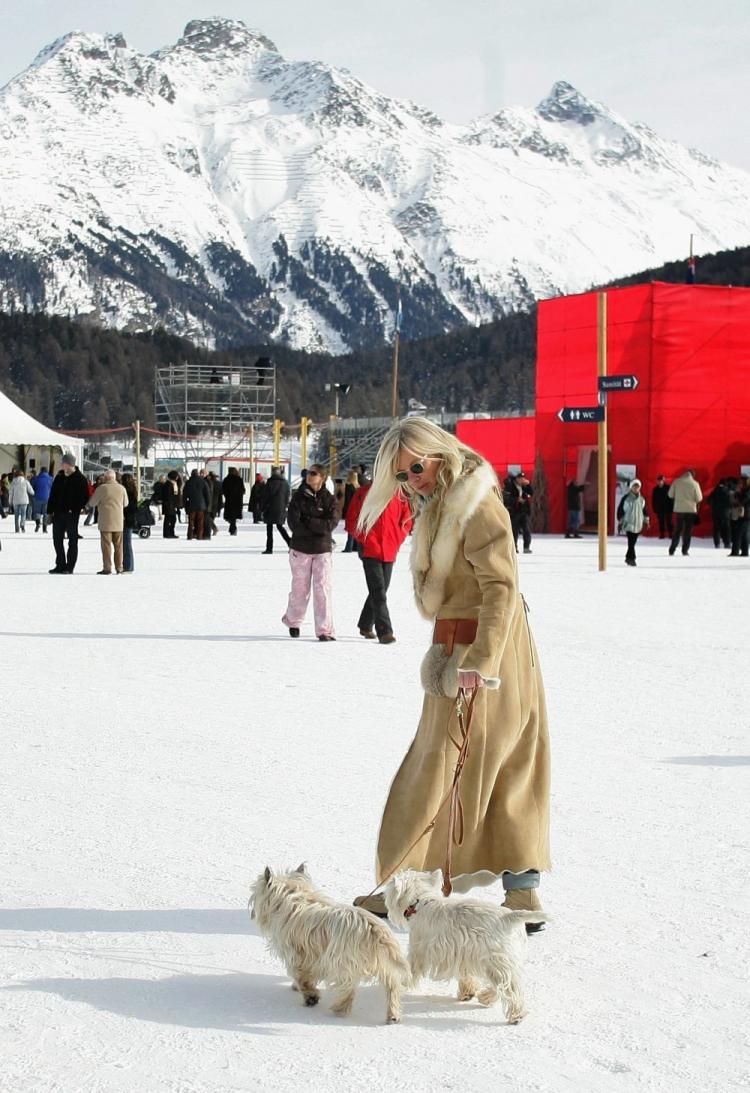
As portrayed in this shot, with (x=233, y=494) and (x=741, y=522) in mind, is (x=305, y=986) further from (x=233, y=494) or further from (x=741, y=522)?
(x=233, y=494)

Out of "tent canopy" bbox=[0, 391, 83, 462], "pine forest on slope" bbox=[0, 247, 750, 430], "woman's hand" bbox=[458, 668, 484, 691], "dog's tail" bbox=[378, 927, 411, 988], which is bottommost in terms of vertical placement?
"dog's tail" bbox=[378, 927, 411, 988]

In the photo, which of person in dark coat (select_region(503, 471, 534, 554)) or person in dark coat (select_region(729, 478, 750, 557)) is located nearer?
person in dark coat (select_region(729, 478, 750, 557))

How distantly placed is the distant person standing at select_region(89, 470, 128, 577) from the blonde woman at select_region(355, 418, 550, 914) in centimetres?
1437

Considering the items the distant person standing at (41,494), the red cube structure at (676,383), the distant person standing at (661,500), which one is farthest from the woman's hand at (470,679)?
the red cube structure at (676,383)

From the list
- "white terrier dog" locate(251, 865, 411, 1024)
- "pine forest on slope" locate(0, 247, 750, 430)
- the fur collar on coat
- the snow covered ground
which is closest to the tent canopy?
the snow covered ground

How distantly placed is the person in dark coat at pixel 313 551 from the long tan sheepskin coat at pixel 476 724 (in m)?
7.32

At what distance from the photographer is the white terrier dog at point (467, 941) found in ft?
11.2

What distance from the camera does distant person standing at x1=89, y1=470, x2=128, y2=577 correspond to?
18141 mm

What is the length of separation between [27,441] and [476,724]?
141 feet

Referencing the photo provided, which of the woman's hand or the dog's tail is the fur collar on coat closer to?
the woman's hand

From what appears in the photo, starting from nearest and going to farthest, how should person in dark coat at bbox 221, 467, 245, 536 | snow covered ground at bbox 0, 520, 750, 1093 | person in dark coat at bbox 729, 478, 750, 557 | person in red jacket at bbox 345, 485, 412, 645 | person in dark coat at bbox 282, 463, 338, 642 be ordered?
snow covered ground at bbox 0, 520, 750, 1093 < person in red jacket at bbox 345, 485, 412, 645 < person in dark coat at bbox 282, 463, 338, 642 < person in dark coat at bbox 729, 478, 750, 557 < person in dark coat at bbox 221, 467, 245, 536

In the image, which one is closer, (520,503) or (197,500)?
(520,503)

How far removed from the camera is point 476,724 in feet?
13.0

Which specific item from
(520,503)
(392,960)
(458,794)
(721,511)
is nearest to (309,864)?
(458,794)
